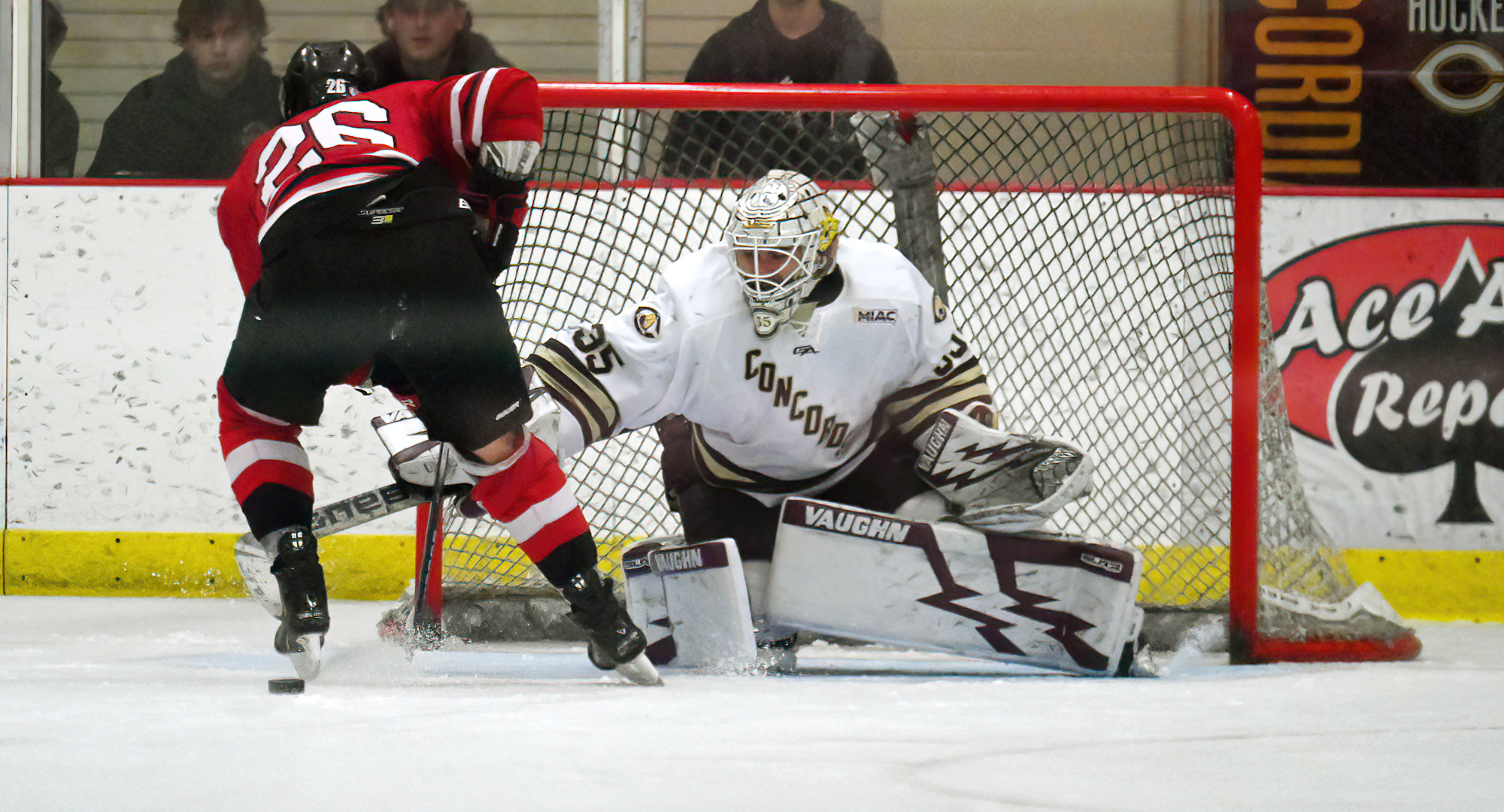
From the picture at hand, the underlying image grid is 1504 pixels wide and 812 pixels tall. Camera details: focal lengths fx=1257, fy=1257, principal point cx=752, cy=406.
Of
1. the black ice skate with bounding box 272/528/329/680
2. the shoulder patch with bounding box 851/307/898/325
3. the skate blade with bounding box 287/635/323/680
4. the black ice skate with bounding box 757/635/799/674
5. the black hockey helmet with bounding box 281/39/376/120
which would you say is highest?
the black hockey helmet with bounding box 281/39/376/120

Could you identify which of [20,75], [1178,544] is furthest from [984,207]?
[20,75]

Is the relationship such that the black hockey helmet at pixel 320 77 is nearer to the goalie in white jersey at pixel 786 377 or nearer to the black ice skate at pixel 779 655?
the goalie in white jersey at pixel 786 377

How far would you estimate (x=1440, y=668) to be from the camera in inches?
88.7

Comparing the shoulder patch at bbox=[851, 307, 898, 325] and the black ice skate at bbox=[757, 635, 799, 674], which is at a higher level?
the shoulder patch at bbox=[851, 307, 898, 325]

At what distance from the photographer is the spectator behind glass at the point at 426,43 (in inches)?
124

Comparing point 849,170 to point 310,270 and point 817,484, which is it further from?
point 310,270

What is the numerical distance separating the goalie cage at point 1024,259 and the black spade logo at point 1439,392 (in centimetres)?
43

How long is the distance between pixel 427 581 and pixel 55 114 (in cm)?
193

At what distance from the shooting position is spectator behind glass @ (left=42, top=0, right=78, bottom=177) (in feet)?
10.8

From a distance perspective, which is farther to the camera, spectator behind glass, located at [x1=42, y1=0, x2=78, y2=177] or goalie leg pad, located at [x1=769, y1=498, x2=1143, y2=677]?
spectator behind glass, located at [x1=42, y1=0, x2=78, y2=177]

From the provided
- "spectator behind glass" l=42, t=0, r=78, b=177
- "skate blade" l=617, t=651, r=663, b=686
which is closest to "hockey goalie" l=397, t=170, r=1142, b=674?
"skate blade" l=617, t=651, r=663, b=686

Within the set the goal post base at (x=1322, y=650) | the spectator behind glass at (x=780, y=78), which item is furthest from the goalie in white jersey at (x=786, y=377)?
the spectator behind glass at (x=780, y=78)

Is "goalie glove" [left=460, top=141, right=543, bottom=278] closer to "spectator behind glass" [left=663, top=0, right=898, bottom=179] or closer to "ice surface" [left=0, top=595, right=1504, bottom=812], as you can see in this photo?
"ice surface" [left=0, top=595, right=1504, bottom=812]

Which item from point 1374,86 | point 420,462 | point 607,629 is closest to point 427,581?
point 420,462
